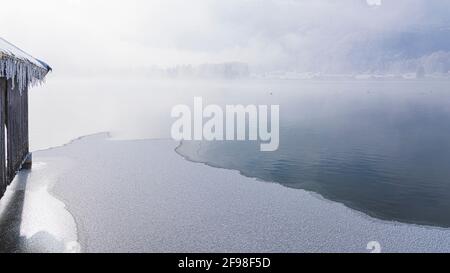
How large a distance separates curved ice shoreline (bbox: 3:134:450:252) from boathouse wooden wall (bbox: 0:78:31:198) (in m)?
1.20

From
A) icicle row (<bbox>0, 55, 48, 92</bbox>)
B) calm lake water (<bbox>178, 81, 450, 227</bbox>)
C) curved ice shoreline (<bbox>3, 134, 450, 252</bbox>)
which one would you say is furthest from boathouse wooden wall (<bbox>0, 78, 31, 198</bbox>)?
calm lake water (<bbox>178, 81, 450, 227</bbox>)

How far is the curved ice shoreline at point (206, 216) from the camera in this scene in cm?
780

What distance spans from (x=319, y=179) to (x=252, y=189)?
122 inches

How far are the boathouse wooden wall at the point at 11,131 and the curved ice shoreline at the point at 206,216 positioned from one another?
3.93ft

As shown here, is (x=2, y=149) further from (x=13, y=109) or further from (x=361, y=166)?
(x=361, y=166)

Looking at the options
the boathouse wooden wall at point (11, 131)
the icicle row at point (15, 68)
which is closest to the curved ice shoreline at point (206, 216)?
the boathouse wooden wall at point (11, 131)

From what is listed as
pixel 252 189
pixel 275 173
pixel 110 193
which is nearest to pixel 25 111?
pixel 110 193

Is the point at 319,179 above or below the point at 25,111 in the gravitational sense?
below

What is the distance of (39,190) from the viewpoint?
35.9ft

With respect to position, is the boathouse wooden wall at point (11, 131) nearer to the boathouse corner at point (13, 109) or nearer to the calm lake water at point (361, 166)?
the boathouse corner at point (13, 109)

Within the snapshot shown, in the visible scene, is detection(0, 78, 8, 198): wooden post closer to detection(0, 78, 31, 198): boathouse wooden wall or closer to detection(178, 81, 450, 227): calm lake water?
detection(0, 78, 31, 198): boathouse wooden wall

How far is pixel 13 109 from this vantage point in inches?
423

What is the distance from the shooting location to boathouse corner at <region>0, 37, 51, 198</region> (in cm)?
818
